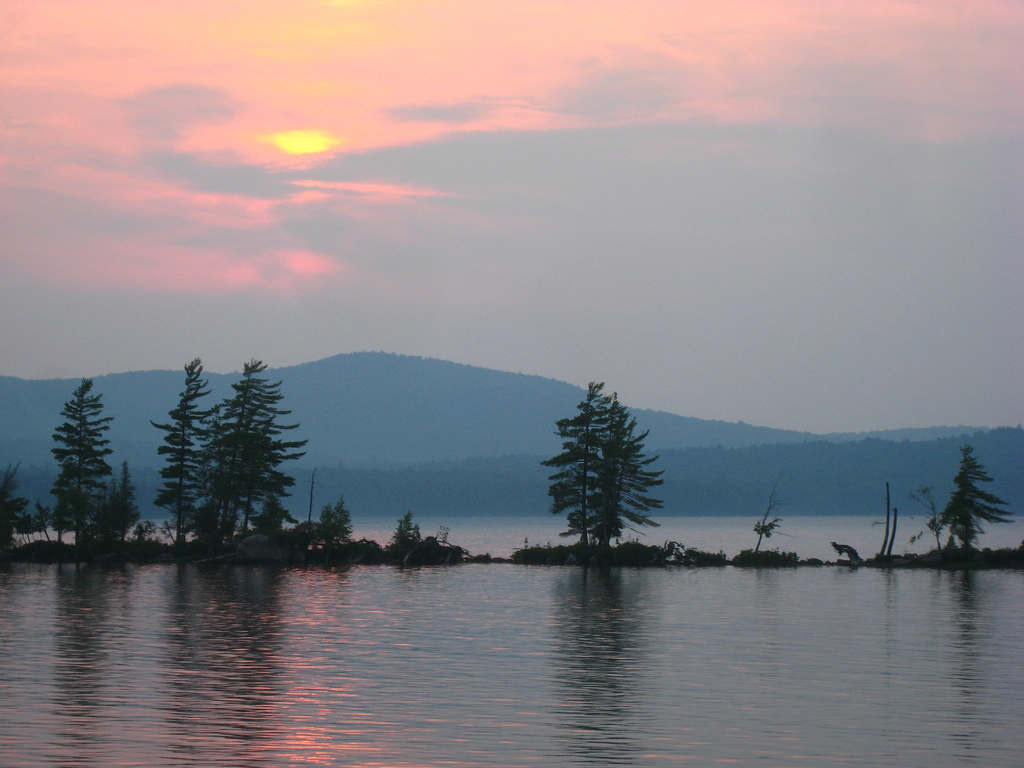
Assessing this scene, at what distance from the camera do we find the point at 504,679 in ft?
94.7

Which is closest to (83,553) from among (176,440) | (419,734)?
(176,440)

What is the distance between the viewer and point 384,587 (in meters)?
60.7

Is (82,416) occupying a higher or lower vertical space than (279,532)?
higher

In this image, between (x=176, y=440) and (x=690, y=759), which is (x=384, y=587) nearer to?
(x=176, y=440)

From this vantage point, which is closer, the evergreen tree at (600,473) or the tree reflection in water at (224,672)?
the tree reflection in water at (224,672)

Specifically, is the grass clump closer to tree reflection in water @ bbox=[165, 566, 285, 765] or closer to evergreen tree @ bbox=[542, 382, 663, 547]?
evergreen tree @ bbox=[542, 382, 663, 547]

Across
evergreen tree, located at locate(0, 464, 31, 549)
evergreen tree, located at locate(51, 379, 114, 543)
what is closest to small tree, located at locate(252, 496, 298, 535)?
evergreen tree, located at locate(51, 379, 114, 543)

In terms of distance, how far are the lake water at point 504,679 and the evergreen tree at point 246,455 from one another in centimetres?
2553

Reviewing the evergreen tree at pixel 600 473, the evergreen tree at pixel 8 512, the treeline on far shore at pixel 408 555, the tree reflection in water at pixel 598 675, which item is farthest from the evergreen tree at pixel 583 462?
the evergreen tree at pixel 8 512

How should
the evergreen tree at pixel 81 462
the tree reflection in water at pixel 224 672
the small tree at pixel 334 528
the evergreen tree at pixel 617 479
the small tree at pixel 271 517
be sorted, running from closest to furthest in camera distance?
1. the tree reflection in water at pixel 224 672
2. the evergreen tree at pixel 617 479
3. the evergreen tree at pixel 81 462
4. the small tree at pixel 271 517
5. the small tree at pixel 334 528

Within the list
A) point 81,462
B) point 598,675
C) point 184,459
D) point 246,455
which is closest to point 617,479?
point 246,455

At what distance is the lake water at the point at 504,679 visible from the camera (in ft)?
67.5

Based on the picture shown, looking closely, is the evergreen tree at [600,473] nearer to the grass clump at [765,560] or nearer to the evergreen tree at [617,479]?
the evergreen tree at [617,479]

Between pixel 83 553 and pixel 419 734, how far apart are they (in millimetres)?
68091
